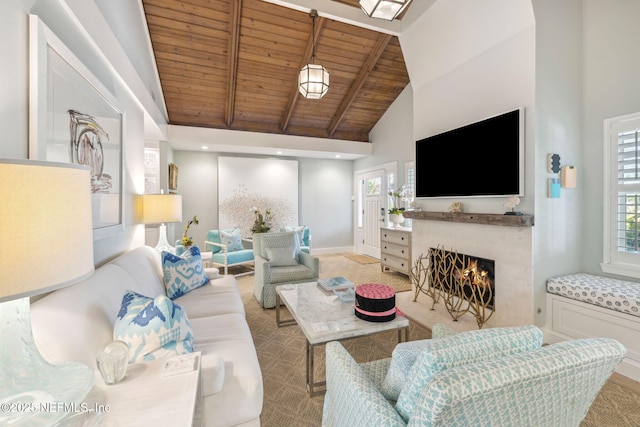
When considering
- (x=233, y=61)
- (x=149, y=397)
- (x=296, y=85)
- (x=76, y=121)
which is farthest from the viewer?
(x=296, y=85)

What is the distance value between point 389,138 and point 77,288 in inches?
220

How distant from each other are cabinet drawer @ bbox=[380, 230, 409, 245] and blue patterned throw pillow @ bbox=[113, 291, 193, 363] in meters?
3.84

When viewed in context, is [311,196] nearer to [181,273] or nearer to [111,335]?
[181,273]

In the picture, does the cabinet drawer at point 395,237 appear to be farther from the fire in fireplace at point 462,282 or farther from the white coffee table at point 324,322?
the white coffee table at point 324,322

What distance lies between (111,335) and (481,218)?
3095 millimetres

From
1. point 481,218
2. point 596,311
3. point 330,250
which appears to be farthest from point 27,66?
point 330,250

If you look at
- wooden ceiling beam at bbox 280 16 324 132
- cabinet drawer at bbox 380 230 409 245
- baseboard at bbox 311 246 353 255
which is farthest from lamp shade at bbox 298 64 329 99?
baseboard at bbox 311 246 353 255

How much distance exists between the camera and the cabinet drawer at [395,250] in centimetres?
460

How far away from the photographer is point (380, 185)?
615 centimetres

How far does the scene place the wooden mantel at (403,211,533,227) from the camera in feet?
8.13

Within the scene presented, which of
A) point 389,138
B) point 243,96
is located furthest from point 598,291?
point 243,96

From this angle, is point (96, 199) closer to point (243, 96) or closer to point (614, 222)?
point (243, 96)

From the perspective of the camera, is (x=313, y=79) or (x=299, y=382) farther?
(x=313, y=79)

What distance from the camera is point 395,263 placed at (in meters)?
4.82
